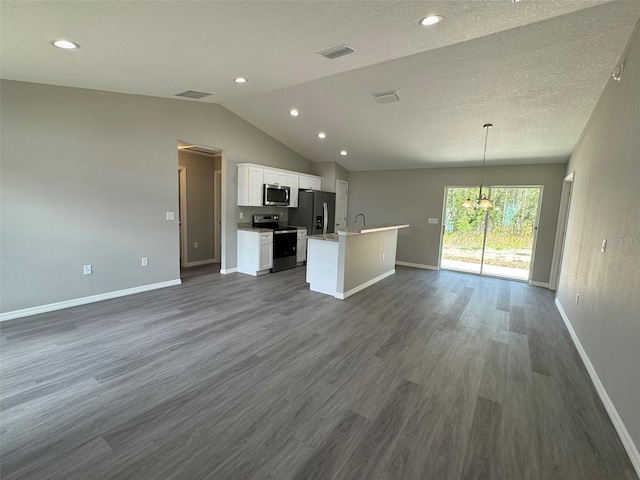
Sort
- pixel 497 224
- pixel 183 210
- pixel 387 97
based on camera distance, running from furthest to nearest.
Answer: pixel 497 224, pixel 183 210, pixel 387 97

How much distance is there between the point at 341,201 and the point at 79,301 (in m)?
5.89

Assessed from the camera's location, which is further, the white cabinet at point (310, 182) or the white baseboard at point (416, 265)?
the white baseboard at point (416, 265)

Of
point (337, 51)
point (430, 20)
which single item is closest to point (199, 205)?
point (337, 51)

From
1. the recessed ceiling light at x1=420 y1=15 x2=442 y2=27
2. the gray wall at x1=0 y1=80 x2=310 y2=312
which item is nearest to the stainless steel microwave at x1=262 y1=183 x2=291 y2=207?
the gray wall at x1=0 y1=80 x2=310 y2=312

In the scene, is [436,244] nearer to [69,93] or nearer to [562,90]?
[562,90]

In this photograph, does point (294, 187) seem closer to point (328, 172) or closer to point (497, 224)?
point (328, 172)

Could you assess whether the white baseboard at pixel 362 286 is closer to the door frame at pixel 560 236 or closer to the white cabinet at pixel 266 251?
the white cabinet at pixel 266 251

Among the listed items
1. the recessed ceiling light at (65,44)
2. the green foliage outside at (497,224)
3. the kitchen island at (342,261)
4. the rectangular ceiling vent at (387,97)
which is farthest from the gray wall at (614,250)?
the recessed ceiling light at (65,44)

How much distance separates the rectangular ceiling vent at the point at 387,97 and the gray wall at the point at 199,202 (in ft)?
13.2

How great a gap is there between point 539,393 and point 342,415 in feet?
5.46

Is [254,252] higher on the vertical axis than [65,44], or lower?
lower

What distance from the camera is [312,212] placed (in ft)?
21.6

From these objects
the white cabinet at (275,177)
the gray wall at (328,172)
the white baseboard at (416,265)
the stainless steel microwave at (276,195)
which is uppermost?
the gray wall at (328,172)

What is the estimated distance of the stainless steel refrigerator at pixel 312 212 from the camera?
6.58 m
